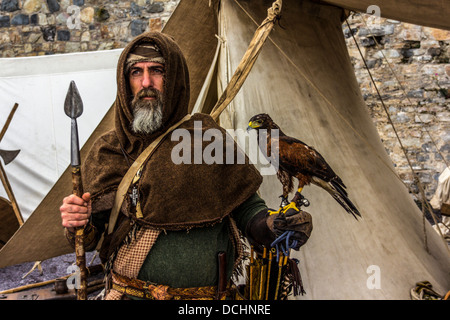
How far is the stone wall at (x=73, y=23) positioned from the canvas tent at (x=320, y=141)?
389 cm

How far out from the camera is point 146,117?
66.2 inches

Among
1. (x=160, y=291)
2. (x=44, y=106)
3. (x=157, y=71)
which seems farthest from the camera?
(x=44, y=106)

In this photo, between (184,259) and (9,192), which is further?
(9,192)

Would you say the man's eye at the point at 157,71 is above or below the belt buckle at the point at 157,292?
above

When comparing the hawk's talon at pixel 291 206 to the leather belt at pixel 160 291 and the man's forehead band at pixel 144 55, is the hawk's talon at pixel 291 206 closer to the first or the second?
the leather belt at pixel 160 291

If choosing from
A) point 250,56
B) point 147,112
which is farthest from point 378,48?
point 147,112

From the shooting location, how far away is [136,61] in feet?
5.70

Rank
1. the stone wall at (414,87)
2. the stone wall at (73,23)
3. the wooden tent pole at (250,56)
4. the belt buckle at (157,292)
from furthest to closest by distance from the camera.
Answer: the stone wall at (73,23), the stone wall at (414,87), the wooden tent pole at (250,56), the belt buckle at (157,292)

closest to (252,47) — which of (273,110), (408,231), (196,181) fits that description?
(273,110)

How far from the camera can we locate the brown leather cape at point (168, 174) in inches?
65.9

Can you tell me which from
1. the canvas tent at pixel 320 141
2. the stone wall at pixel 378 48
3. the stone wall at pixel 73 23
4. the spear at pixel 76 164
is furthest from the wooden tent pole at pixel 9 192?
the stone wall at pixel 73 23

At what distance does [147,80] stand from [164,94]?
8 cm

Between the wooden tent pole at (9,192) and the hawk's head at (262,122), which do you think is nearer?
the hawk's head at (262,122)

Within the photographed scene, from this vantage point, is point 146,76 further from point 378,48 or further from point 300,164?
point 378,48
